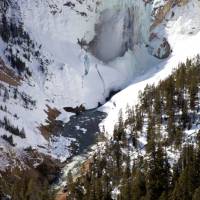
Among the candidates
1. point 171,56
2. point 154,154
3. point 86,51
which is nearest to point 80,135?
point 154,154

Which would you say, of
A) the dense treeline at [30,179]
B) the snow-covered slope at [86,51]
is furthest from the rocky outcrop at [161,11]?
the dense treeline at [30,179]

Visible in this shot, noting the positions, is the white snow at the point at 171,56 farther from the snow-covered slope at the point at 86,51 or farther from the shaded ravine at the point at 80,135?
the shaded ravine at the point at 80,135

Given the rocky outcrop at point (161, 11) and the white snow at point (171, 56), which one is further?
the rocky outcrop at point (161, 11)

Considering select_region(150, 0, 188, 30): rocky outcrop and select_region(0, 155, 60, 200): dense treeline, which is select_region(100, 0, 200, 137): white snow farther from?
select_region(0, 155, 60, 200): dense treeline

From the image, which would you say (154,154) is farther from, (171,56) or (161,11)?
(161,11)

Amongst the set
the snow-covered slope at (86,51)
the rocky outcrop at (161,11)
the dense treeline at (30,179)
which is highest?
the rocky outcrop at (161,11)

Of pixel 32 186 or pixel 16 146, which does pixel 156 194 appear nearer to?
pixel 32 186

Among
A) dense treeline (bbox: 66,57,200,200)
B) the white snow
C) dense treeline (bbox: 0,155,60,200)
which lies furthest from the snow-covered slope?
dense treeline (bbox: 66,57,200,200)

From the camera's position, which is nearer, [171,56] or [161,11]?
[171,56]
